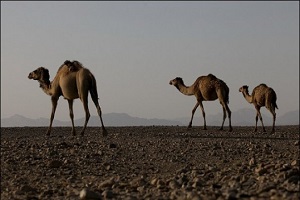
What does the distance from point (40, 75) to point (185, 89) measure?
27.9 ft

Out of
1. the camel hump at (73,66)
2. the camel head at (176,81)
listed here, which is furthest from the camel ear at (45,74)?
the camel head at (176,81)

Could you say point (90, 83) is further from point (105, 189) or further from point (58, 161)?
point (105, 189)

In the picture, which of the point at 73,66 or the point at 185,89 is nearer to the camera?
the point at 73,66

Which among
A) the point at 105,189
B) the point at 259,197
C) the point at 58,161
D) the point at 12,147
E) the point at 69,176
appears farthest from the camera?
the point at 12,147

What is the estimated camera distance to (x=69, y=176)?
9.56 metres

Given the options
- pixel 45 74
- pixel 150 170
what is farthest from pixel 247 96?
pixel 150 170

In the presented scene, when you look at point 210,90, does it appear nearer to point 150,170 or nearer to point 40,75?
point 40,75

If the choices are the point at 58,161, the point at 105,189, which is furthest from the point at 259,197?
the point at 58,161

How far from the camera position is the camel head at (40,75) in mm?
18578

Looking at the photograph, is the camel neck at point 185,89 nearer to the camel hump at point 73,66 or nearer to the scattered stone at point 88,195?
the camel hump at point 73,66

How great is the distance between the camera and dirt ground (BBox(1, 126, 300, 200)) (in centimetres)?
786

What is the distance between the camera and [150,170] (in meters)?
10.2

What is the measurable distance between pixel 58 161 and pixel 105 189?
2204 mm

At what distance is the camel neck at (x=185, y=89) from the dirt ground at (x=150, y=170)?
10227 mm
